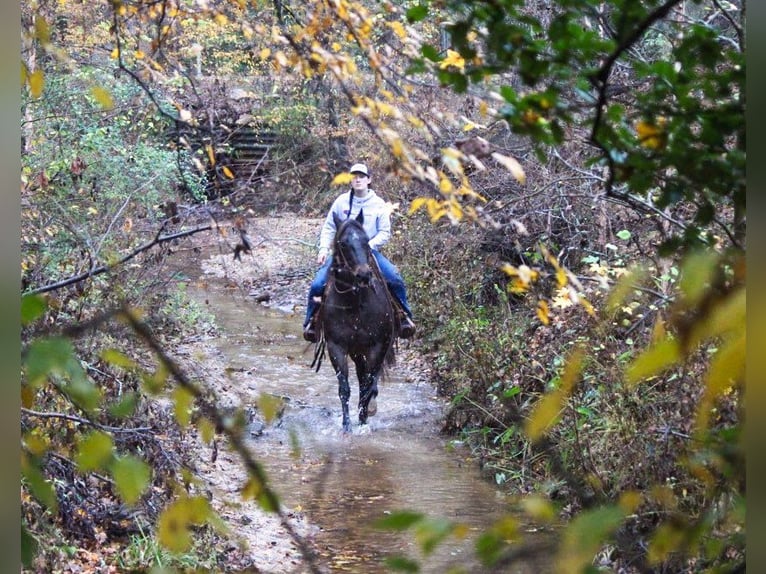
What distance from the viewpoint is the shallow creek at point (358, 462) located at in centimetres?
487

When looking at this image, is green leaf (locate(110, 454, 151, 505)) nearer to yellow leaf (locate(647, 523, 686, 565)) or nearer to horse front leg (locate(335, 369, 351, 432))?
yellow leaf (locate(647, 523, 686, 565))

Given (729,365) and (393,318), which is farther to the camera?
(393,318)

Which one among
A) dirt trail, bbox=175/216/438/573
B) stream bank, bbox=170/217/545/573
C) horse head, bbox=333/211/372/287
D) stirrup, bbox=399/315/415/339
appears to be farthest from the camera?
stirrup, bbox=399/315/415/339

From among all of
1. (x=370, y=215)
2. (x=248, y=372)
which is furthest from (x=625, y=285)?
(x=248, y=372)

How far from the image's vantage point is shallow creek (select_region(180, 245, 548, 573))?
4.87 meters

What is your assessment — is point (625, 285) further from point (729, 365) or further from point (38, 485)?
point (38, 485)

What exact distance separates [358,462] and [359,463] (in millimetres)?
29

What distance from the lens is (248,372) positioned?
8.41m

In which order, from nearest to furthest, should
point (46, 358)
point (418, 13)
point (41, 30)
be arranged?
point (46, 358), point (418, 13), point (41, 30)

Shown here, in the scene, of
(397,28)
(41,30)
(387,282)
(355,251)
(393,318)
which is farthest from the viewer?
(393,318)

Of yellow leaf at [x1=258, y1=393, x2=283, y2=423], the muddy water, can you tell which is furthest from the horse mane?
yellow leaf at [x1=258, y1=393, x2=283, y2=423]

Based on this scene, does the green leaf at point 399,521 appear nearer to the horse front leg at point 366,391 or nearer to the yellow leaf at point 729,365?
the yellow leaf at point 729,365

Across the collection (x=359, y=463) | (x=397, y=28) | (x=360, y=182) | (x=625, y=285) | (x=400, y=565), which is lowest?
(x=359, y=463)

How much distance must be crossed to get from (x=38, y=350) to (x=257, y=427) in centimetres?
594
